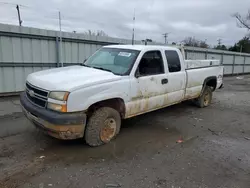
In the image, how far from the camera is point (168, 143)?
4.20 m

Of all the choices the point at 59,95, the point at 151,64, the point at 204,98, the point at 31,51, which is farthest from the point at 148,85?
the point at 31,51

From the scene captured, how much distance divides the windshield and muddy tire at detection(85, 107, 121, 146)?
85 centimetres

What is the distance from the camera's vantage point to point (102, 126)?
3.86 metres

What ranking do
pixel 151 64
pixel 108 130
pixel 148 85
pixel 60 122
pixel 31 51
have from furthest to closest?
1. pixel 31 51
2. pixel 151 64
3. pixel 148 85
4. pixel 108 130
5. pixel 60 122

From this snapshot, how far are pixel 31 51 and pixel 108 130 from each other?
5.53 m

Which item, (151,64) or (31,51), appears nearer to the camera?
(151,64)

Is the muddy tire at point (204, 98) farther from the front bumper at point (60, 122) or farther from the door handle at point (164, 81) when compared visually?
the front bumper at point (60, 122)

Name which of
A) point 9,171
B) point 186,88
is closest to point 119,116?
point 9,171

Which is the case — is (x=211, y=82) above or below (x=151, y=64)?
below

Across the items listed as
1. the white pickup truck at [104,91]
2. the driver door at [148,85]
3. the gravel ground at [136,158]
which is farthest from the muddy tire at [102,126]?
the driver door at [148,85]

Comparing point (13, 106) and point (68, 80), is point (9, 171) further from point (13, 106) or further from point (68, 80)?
point (13, 106)

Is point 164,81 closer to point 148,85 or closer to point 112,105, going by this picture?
point 148,85

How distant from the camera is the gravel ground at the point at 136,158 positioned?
290cm

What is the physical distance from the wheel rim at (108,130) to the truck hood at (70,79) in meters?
0.84
